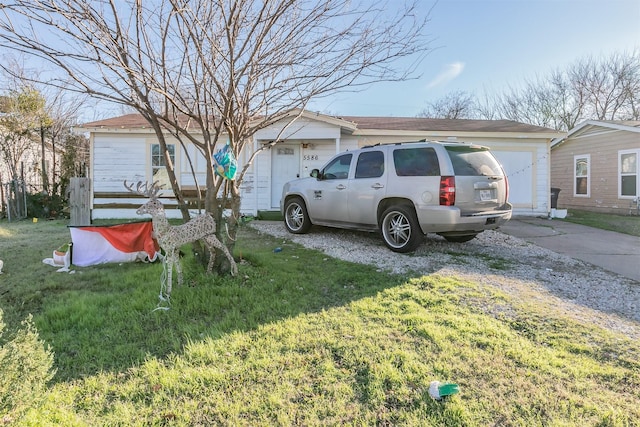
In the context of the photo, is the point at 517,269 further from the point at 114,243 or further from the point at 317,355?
the point at 114,243

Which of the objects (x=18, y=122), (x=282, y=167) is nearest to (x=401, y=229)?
(x=282, y=167)

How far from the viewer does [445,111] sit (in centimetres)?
3338

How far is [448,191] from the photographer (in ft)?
18.3

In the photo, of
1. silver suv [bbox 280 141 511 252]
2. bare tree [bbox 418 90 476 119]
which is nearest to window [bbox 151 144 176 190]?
silver suv [bbox 280 141 511 252]

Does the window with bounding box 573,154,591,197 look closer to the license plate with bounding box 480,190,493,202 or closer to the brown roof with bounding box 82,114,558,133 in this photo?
the brown roof with bounding box 82,114,558,133

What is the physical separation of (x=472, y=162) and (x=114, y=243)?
5.76 metres

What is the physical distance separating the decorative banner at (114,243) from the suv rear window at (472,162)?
485 cm

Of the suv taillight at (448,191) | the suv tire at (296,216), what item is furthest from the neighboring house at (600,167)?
the suv tire at (296,216)

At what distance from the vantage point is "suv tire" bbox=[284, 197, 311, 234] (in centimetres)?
795

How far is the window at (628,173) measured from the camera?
13367 millimetres

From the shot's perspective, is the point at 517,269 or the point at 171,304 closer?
the point at 171,304

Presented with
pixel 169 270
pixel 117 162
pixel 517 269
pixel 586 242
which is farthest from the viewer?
pixel 117 162

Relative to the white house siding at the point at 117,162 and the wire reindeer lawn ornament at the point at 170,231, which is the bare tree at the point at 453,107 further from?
the wire reindeer lawn ornament at the point at 170,231

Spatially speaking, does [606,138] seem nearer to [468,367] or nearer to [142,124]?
[468,367]
